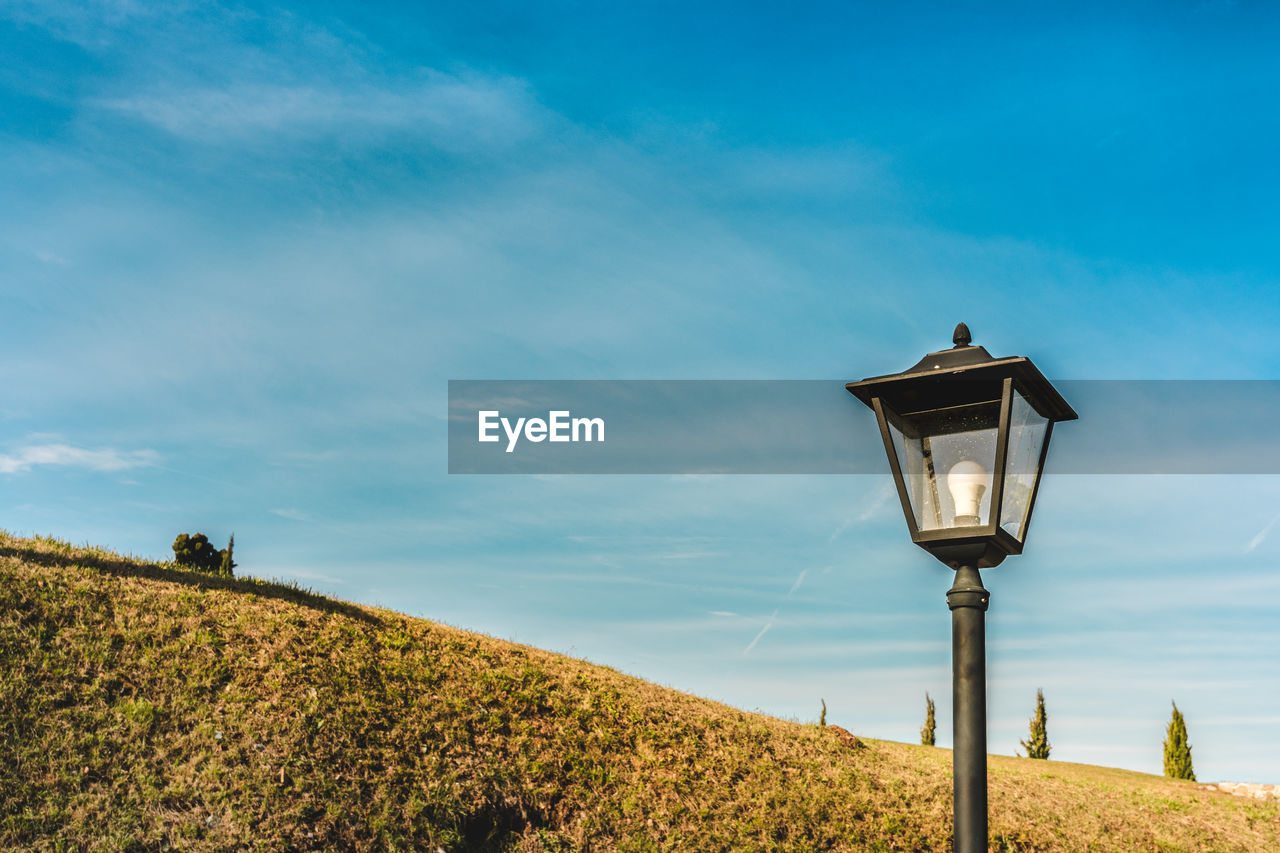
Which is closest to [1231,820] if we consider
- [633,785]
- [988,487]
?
[633,785]

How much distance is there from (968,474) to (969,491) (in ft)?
0.34

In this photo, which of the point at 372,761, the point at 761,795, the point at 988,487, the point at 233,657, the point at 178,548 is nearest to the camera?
the point at 988,487

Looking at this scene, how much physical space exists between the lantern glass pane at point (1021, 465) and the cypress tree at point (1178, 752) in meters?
26.2

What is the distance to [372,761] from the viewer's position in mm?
10133

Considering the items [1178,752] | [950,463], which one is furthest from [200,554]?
[1178,752]

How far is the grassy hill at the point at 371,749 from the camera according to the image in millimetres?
8875

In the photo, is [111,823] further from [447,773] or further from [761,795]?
[761,795]

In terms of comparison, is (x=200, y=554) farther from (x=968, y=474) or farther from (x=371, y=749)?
(x=968, y=474)

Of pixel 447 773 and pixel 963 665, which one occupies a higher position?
pixel 963 665

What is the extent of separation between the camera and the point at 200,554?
1678cm

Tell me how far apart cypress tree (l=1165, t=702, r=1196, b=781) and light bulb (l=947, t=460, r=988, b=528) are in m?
26.6

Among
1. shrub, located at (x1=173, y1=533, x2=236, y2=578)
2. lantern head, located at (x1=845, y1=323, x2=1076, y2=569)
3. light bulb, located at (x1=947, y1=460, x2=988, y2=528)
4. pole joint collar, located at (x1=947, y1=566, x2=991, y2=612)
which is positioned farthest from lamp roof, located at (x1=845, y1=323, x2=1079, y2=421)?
shrub, located at (x1=173, y1=533, x2=236, y2=578)

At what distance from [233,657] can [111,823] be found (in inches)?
112

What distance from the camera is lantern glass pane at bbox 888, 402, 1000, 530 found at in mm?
5230
